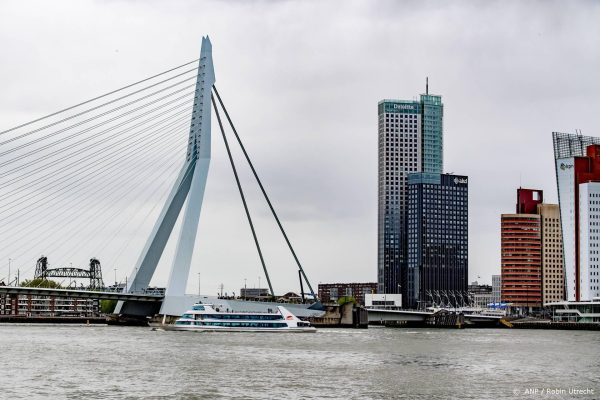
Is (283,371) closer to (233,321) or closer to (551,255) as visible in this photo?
(233,321)

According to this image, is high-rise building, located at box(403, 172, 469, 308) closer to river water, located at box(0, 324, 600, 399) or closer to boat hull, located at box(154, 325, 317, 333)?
boat hull, located at box(154, 325, 317, 333)

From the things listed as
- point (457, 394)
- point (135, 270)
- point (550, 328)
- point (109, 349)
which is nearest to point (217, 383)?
point (457, 394)

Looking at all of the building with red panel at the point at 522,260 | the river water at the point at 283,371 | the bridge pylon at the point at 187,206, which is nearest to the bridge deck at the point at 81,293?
the bridge pylon at the point at 187,206

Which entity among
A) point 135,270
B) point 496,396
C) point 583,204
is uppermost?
point 583,204

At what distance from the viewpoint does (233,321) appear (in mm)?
87000

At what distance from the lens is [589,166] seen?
159 meters

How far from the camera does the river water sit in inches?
1437

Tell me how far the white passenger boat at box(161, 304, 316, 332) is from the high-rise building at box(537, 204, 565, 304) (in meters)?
110

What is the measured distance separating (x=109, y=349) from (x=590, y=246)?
109 meters

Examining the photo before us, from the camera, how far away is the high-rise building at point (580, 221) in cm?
15362

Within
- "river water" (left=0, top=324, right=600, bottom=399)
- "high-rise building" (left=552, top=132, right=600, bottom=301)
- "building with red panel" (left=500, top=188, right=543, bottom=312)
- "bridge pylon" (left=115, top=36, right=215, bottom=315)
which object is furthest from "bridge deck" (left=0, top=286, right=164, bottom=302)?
"building with red panel" (left=500, top=188, right=543, bottom=312)

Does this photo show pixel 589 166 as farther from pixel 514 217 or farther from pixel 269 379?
pixel 269 379

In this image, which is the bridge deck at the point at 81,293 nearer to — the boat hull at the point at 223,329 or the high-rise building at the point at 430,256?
the boat hull at the point at 223,329

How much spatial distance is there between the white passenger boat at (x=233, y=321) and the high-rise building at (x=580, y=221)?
2890 inches
